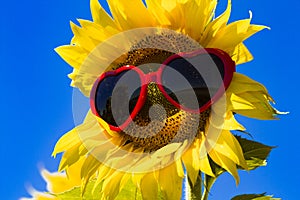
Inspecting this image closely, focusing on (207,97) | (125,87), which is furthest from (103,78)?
(207,97)

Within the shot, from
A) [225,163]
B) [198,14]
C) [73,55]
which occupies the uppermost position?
[73,55]

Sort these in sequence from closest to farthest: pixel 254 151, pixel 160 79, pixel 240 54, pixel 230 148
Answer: pixel 230 148 → pixel 254 151 → pixel 240 54 → pixel 160 79

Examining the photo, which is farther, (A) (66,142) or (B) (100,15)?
(B) (100,15)

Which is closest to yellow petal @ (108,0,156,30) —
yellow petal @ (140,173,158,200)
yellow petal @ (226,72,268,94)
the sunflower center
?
the sunflower center

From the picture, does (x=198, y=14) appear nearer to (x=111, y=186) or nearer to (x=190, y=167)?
(x=190, y=167)

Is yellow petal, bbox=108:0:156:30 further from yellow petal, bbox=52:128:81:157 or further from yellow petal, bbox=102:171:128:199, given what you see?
yellow petal, bbox=102:171:128:199

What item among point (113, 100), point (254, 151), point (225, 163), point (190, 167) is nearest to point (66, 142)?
point (113, 100)

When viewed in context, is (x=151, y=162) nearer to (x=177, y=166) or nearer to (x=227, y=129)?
(x=177, y=166)
